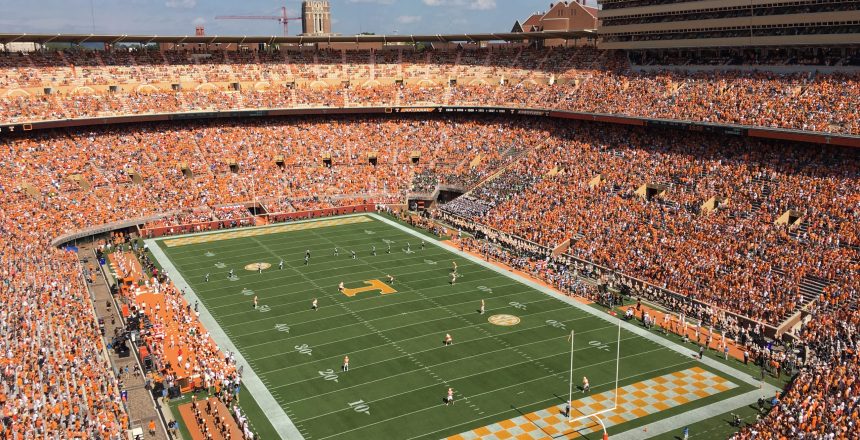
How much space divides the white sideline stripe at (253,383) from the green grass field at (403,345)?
Answer: 0.13 meters

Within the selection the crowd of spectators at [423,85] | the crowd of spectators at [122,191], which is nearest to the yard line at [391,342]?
the crowd of spectators at [122,191]

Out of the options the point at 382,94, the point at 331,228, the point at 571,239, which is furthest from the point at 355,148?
the point at 571,239

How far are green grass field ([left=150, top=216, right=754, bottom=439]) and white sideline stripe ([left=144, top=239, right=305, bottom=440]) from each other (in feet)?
0.44

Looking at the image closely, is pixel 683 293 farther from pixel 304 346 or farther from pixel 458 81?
pixel 458 81

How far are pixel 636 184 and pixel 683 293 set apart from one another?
42.8 ft

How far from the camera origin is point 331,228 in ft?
168

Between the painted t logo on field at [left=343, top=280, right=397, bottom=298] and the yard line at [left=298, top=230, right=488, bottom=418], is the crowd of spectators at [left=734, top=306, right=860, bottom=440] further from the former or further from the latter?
the painted t logo on field at [left=343, top=280, right=397, bottom=298]

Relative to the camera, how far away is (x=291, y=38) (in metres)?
67.1

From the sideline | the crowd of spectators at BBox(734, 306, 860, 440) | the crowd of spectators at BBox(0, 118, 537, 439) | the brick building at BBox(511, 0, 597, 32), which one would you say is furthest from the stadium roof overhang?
the crowd of spectators at BBox(734, 306, 860, 440)

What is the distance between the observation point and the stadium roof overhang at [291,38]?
56.4m

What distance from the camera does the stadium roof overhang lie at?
56.4 metres

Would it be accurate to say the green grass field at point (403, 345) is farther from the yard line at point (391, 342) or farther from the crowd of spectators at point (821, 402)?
the crowd of spectators at point (821, 402)

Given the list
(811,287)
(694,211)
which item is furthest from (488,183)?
(811,287)

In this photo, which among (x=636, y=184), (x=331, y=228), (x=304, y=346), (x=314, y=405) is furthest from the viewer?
(x=331, y=228)
